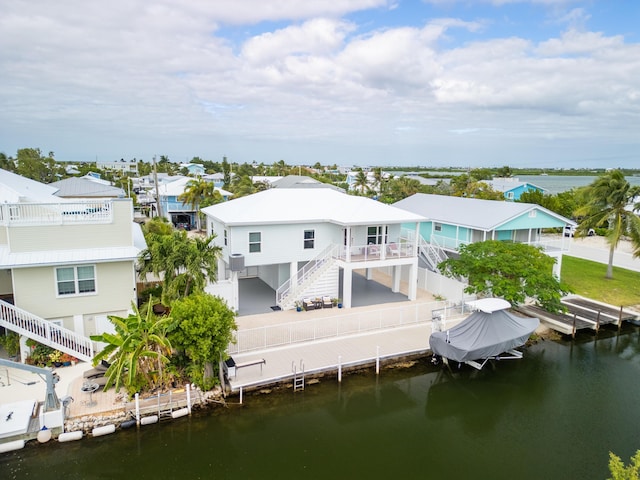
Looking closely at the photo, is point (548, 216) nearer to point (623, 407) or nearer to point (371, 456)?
point (623, 407)

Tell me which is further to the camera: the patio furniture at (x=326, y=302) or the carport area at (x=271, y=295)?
the carport area at (x=271, y=295)

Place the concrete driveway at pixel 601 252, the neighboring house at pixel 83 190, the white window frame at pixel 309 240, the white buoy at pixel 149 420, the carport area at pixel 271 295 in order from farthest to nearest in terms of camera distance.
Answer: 1. the neighboring house at pixel 83 190
2. the concrete driveway at pixel 601 252
3. the white window frame at pixel 309 240
4. the carport area at pixel 271 295
5. the white buoy at pixel 149 420

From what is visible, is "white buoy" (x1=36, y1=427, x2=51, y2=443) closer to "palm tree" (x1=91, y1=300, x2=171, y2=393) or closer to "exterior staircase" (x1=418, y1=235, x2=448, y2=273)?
"palm tree" (x1=91, y1=300, x2=171, y2=393)

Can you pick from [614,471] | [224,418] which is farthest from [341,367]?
[614,471]

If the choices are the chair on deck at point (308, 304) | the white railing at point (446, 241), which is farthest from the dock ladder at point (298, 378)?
the white railing at point (446, 241)

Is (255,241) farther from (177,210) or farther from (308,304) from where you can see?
(177,210)

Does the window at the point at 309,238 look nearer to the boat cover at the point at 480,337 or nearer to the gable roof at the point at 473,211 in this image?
the boat cover at the point at 480,337
